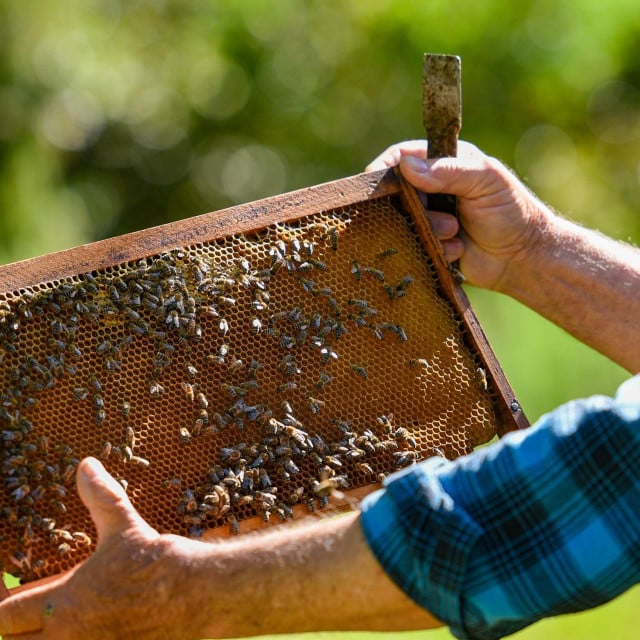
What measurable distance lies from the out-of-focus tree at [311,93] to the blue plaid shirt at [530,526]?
11294mm

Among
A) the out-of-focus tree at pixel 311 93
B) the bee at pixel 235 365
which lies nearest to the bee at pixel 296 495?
the bee at pixel 235 365

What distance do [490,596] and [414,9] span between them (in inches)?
498

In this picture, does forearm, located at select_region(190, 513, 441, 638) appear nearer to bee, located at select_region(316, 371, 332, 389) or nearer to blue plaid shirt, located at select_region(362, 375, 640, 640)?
blue plaid shirt, located at select_region(362, 375, 640, 640)

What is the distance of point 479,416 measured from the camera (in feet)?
12.4

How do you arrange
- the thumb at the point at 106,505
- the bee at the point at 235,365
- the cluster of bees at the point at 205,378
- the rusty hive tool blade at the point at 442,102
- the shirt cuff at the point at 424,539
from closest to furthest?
the shirt cuff at the point at 424,539 < the thumb at the point at 106,505 < the cluster of bees at the point at 205,378 < the bee at the point at 235,365 < the rusty hive tool blade at the point at 442,102

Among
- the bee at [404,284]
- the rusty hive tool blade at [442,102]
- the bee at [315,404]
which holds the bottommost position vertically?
the bee at [315,404]

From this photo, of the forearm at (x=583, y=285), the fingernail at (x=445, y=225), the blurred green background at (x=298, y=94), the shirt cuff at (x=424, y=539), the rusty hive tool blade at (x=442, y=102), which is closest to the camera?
the shirt cuff at (x=424, y=539)

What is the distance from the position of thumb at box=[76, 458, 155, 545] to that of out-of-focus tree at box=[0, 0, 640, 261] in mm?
10577

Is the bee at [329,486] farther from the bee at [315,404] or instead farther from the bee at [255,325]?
the bee at [255,325]

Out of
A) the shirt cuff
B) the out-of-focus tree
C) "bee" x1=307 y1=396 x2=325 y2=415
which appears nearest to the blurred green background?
the out-of-focus tree

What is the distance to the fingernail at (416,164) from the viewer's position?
3.85 m

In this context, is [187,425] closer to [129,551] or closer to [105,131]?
[129,551]

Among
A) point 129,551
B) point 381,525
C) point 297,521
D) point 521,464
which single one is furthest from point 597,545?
point 129,551

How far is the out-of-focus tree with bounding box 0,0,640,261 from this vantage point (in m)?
13.8
